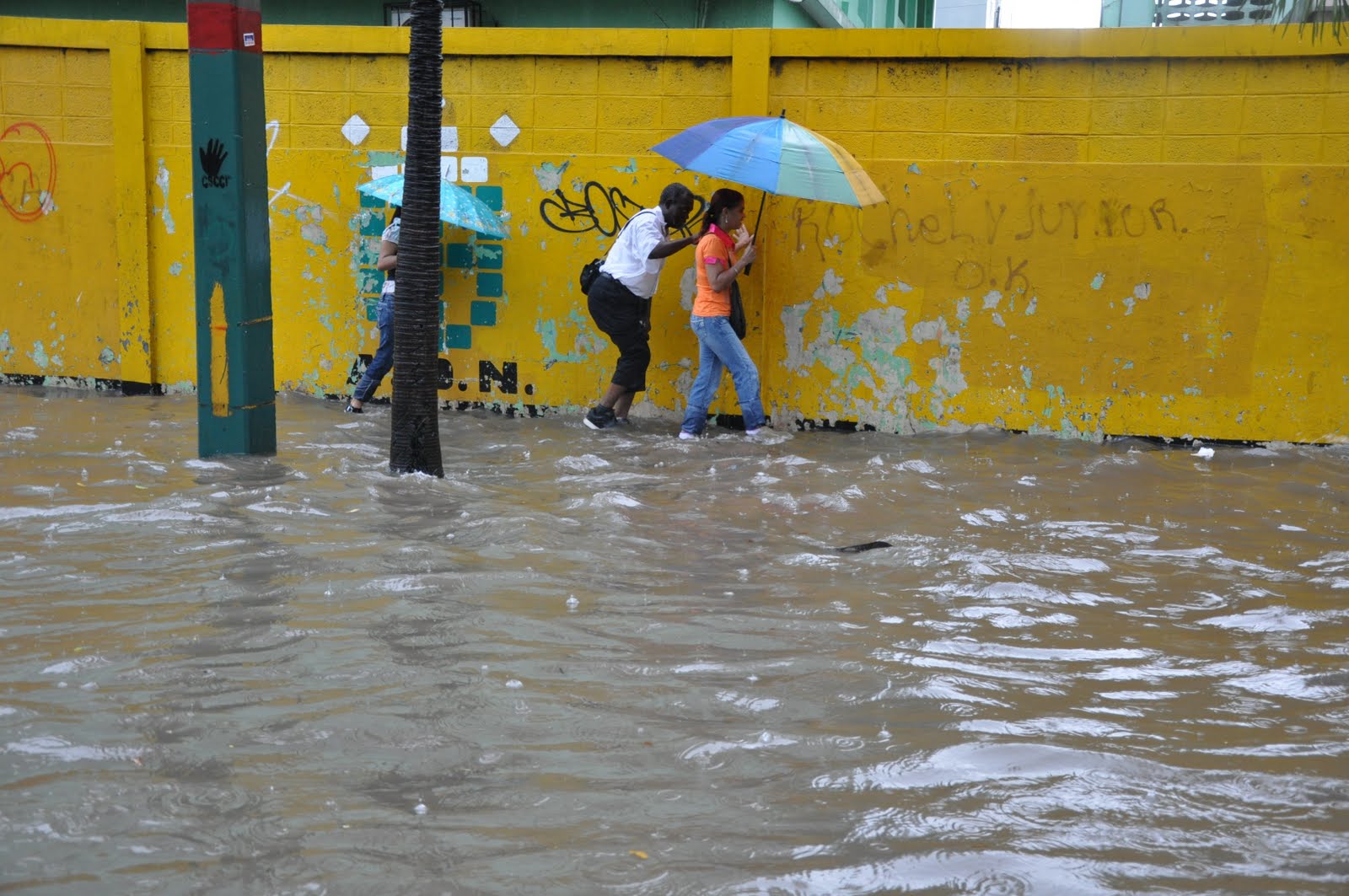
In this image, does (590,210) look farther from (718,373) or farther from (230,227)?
(230,227)

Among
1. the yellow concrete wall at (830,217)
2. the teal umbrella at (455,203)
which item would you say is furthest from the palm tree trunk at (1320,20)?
the teal umbrella at (455,203)

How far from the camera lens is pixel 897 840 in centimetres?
288

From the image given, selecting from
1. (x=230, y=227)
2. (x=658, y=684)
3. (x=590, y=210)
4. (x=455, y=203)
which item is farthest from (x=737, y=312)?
(x=658, y=684)

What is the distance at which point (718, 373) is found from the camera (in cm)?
813

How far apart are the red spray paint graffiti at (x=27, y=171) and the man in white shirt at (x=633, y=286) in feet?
13.7

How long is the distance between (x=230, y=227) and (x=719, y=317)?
113 inches

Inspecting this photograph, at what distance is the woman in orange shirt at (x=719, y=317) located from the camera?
25.8ft

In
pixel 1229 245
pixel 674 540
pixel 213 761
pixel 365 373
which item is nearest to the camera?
pixel 213 761

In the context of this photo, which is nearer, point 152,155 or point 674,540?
point 674,540

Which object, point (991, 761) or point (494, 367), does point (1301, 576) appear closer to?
point (991, 761)

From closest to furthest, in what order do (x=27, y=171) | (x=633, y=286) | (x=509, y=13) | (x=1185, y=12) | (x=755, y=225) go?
(x=633, y=286) → (x=755, y=225) → (x=27, y=171) → (x=1185, y=12) → (x=509, y=13)

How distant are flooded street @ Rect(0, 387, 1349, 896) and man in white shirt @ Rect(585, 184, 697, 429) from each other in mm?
1474

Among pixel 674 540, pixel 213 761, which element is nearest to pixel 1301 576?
pixel 674 540

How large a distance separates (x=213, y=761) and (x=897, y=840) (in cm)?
164
